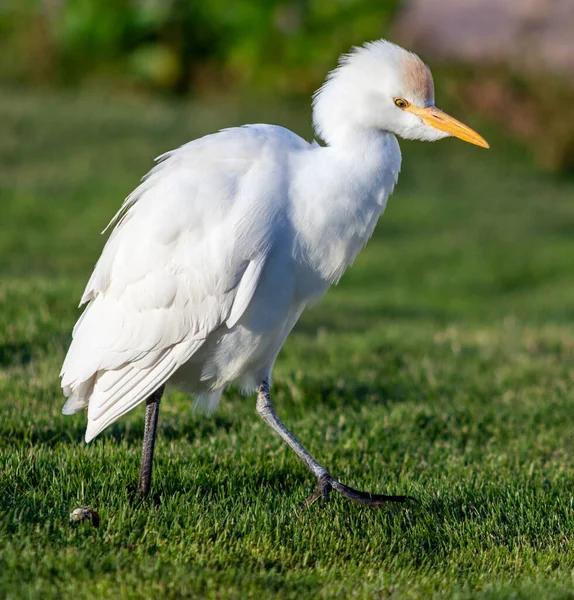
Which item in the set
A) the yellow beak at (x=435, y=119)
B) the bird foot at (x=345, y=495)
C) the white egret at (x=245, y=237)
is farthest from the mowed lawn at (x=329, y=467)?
the yellow beak at (x=435, y=119)

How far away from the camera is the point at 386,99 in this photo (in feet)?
13.6

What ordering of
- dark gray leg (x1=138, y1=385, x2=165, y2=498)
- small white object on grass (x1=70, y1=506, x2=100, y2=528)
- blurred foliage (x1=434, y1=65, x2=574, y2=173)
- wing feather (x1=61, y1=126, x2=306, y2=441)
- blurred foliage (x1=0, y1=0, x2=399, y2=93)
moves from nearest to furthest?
1. small white object on grass (x1=70, y1=506, x2=100, y2=528)
2. wing feather (x1=61, y1=126, x2=306, y2=441)
3. dark gray leg (x1=138, y1=385, x2=165, y2=498)
4. blurred foliage (x1=434, y1=65, x2=574, y2=173)
5. blurred foliage (x1=0, y1=0, x2=399, y2=93)

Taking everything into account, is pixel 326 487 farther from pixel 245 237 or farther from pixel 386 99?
pixel 386 99

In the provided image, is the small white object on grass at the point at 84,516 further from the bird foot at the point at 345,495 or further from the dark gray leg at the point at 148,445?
the bird foot at the point at 345,495

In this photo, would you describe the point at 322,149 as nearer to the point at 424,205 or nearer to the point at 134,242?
the point at 134,242

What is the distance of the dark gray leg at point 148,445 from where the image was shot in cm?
412

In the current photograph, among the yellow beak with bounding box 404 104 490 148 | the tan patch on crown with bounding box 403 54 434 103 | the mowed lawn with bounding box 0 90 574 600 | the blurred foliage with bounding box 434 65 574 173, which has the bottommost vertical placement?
the mowed lawn with bounding box 0 90 574 600

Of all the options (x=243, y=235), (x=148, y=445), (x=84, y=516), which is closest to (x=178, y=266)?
(x=243, y=235)

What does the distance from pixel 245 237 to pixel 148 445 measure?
3.46 ft

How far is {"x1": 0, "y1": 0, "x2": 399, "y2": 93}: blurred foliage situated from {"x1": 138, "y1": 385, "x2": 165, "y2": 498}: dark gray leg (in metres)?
21.5

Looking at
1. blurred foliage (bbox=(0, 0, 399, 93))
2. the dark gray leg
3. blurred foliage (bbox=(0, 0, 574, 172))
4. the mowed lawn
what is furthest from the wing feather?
blurred foliage (bbox=(0, 0, 399, 93))

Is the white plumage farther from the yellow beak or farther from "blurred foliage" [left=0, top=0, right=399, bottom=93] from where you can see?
"blurred foliage" [left=0, top=0, right=399, bottom=93]

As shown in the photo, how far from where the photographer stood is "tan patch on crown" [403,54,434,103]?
4.12 meters

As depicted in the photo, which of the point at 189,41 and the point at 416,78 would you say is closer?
the point at 416,78
